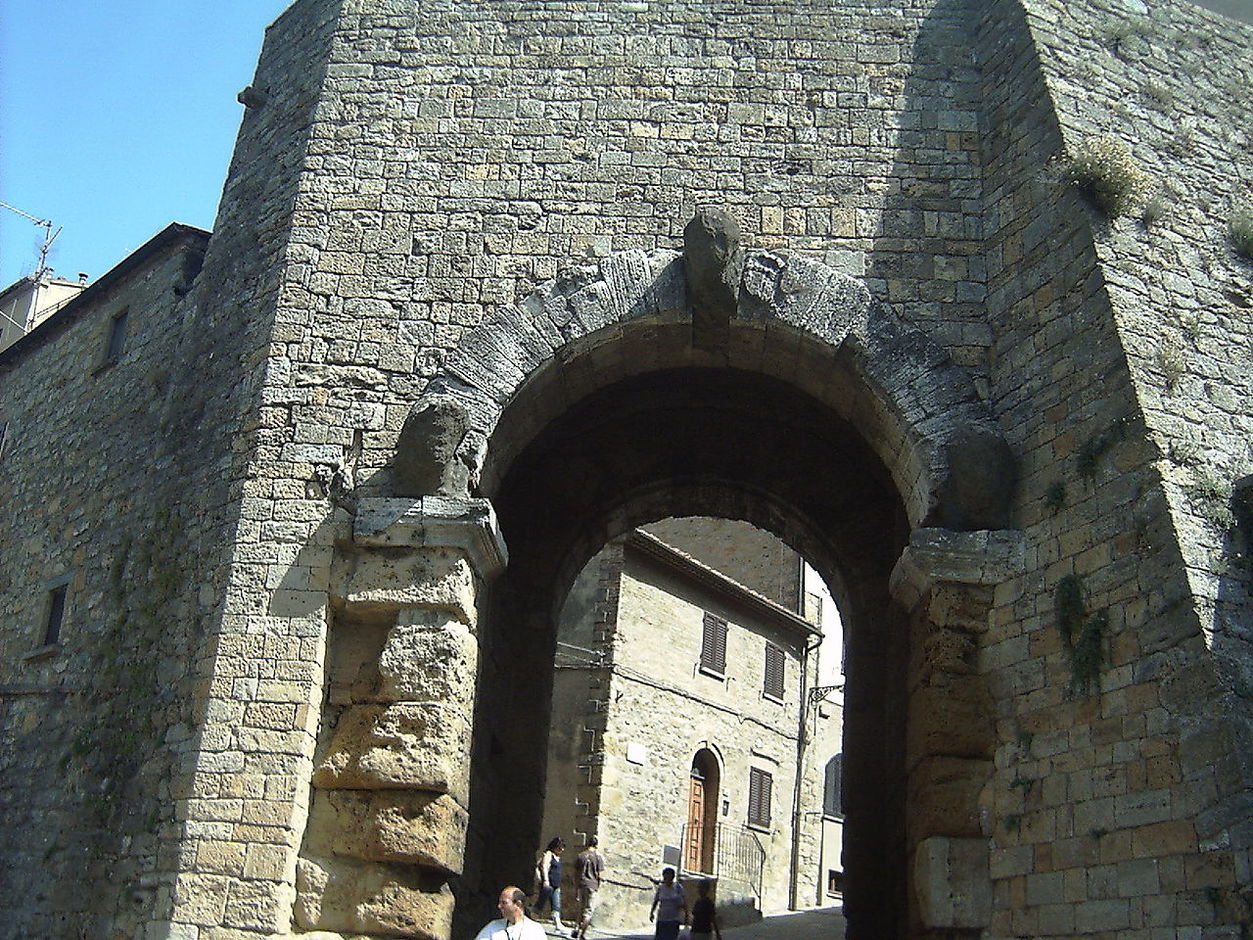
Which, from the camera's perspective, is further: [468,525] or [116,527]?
[116,527]

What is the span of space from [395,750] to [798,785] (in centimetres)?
1595

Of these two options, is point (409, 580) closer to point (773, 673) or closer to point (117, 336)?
point (117, 336)

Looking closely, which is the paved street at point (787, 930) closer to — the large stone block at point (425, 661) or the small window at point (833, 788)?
the large stone block at point (425, 661)

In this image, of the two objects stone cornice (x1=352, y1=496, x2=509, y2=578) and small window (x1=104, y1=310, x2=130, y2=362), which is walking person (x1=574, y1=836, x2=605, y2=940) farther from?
small window (x1=104, y1=310, x2=130, y2=362)

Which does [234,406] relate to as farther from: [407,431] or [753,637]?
[753,637]

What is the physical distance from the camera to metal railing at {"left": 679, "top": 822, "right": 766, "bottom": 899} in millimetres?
18750

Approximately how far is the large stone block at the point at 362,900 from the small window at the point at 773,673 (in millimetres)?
14923

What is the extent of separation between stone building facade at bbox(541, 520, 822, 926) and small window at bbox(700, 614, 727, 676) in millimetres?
22

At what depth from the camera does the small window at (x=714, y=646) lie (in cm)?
1976

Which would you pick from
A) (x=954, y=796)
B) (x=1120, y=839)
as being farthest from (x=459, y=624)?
(x=1120, y=839)

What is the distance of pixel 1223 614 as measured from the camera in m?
5.95

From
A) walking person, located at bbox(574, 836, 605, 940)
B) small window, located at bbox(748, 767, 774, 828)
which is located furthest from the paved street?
small window, located at bbox(748, 767, 774, 828)

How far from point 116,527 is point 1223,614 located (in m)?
6.91

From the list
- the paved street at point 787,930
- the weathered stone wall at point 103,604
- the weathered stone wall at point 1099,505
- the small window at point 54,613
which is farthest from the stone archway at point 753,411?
the paved street at point 787,930
